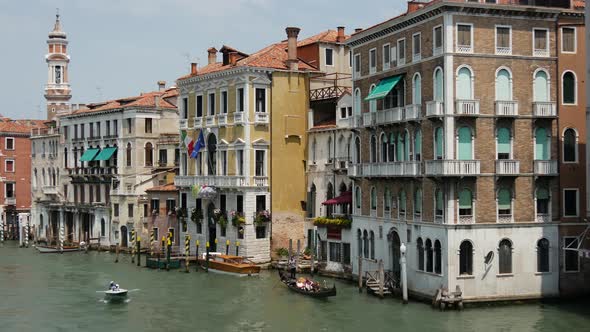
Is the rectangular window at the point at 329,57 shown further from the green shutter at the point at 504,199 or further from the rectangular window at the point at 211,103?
the green shutter at the point at 504,199

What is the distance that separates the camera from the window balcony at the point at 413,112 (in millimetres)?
31844

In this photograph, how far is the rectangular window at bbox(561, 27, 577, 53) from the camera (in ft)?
102

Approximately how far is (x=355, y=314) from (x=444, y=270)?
3.28m

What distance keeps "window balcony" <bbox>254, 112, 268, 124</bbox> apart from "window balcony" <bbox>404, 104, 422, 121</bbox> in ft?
39.8

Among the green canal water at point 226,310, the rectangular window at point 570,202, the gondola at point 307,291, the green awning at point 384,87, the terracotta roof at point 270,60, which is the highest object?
the terracotta roof at point 270,60

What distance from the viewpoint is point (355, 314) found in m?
30.1

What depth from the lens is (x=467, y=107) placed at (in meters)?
30.0

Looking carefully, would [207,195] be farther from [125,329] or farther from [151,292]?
[125,329]

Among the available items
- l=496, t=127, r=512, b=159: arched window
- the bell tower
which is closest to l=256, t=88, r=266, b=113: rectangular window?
l=496, t=127, r=512, b=159: arched window

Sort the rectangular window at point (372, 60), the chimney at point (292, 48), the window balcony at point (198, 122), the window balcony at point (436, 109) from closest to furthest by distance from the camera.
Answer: the window balcony at point (436, 109) → the rectangular window at point (372, 60) → the chimney at point (292, 48) → the window balcony at point (198, 122)

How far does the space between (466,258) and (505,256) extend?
140 cm

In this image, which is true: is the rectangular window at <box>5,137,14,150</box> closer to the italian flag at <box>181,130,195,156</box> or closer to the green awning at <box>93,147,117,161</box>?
the green awning at <box>93,147,117,161</box>

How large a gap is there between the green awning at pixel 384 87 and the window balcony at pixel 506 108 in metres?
4.34

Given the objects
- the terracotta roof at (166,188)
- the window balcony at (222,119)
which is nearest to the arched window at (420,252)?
the window balcony at (222,119)
